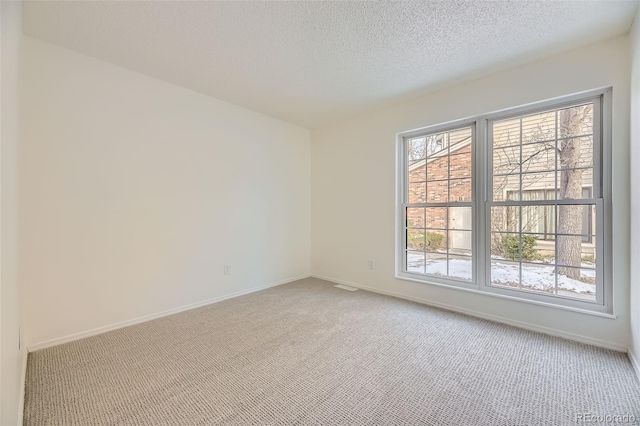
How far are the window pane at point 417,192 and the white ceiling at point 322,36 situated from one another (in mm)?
1175

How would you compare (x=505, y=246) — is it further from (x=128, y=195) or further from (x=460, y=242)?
(x=128, y=195)

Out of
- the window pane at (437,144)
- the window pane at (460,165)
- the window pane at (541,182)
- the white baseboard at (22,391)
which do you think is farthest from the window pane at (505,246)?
the white baseboard at (22,391)

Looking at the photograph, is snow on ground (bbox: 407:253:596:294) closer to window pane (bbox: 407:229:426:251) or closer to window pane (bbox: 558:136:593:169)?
window pane (bbox: 407:229:426:251)

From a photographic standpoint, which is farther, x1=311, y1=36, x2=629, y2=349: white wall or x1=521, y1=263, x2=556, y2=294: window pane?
x1=521, y1=263, x2=556, y2=294: window pane

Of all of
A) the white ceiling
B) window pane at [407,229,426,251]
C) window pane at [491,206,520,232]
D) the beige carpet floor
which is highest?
the white ceiling

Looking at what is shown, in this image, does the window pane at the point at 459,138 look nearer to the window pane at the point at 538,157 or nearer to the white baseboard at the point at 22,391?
the window pane at the point at 538,157

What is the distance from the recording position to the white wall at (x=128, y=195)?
2.21 meters

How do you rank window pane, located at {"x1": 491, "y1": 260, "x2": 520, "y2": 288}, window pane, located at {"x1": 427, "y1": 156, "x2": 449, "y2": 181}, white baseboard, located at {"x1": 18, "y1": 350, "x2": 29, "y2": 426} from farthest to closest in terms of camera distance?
window pane, located at {"x1": 427, "y1": 156, "x2": 449, "y2": 181}
window pane, located at {"x1": 491, "y1": 260, "x2": 520, "y2": 288}
white baseboard, located at {"x1": 18, "y1": 350, "x2": 29, "y2": 426}

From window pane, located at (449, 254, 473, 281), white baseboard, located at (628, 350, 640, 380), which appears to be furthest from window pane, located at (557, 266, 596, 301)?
window pane, located at (449, 254, 473, 281)

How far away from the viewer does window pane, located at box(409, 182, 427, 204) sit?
3.46 meters

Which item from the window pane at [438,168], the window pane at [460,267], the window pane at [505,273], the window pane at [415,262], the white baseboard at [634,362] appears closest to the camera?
the white baseboard at [634,362]

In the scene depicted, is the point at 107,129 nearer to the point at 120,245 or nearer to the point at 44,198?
the point at 44,198

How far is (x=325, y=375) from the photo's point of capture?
1.85 m

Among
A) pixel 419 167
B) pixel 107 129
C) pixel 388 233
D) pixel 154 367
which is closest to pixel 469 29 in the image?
pixel 419 167
